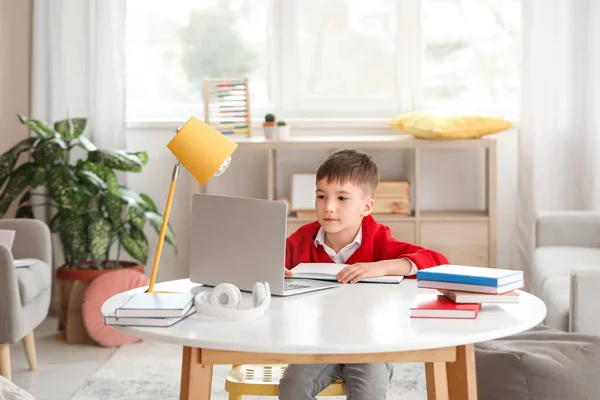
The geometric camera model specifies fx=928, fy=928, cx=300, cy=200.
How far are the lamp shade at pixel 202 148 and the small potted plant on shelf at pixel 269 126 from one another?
7.49 feet

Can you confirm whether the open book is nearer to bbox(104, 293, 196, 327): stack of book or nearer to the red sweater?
the red sweater

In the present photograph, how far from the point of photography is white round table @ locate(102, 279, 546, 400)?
1.59 metres

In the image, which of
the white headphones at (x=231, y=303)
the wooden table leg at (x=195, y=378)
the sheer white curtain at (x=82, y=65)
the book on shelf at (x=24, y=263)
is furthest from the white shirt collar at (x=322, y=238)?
the sheer white curtain at (x=82, y=65)

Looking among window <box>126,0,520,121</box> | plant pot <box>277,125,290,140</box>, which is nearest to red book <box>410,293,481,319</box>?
plant pot <box>277,125,290,140</box>

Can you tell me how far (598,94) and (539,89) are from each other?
0.26m

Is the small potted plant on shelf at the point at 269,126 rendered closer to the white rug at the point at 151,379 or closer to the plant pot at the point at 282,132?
the plant pot at the point at 282,132

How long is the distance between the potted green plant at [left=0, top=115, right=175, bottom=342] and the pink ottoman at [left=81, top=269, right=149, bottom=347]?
11 centimetres

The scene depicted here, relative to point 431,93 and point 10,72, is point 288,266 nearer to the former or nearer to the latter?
point 431,93

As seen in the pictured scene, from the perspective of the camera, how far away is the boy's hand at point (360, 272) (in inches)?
84.5

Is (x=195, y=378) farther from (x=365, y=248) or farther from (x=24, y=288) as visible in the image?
(x=24, y=288)

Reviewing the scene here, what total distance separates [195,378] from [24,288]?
167 cm

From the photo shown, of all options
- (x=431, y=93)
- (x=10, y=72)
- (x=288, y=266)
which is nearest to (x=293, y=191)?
(x=431, y=93)

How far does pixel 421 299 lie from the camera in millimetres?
1886

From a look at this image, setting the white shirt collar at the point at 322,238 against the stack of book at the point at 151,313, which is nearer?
the stack of book at the point at 151,313
